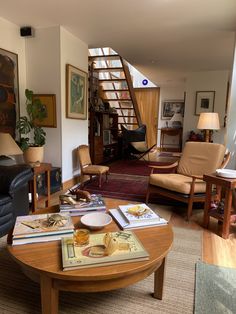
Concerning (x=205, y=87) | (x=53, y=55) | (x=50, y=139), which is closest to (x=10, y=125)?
(x=50, y=139)

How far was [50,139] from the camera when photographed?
3629 millimetres

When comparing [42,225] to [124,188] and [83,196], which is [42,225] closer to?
[83,196]

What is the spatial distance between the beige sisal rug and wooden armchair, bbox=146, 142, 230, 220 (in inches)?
38.0

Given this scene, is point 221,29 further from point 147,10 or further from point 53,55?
point 53,55

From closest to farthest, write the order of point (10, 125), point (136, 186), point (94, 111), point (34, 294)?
point (34, 294) < point (10, 125) < point (136, 186) < point (94, 111)

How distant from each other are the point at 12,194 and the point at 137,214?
1231mm

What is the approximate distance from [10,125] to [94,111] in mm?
1996

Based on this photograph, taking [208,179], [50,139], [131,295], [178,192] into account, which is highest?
[50,139]

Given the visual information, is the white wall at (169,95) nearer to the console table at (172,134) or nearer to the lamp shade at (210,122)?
the console table at (172,134)

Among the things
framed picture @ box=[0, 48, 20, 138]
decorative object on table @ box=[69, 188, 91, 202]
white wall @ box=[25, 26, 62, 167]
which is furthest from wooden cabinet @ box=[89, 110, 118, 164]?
decorative object on table @ box=[69, 188, 91, 202]

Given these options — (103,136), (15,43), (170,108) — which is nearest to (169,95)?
(170,108)

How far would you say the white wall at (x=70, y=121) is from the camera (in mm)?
3512

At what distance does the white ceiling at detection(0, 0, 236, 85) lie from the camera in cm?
270

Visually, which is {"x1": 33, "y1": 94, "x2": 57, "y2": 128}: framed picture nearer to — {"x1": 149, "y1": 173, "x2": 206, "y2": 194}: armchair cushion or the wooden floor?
{"x1": 149, "y1": 173, "x2": 206, "y2": 194}: armchair cushion
